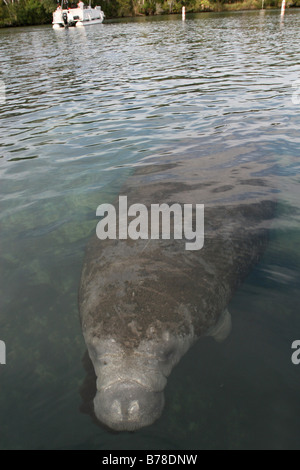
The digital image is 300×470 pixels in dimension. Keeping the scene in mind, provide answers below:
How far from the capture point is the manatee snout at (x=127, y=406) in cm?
241

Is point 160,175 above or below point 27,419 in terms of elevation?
above

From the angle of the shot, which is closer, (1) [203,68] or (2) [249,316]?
(2) [249,316]

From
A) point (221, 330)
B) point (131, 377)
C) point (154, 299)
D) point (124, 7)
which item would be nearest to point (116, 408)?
point (131, 377)

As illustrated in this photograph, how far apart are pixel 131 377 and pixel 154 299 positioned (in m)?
0.67

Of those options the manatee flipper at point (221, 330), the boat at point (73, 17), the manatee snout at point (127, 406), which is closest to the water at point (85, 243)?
the manatee flipper at point (221, 330)

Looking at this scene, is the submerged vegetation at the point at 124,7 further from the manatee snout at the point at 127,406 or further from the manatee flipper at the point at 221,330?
the manatee snout at the point at 127,406

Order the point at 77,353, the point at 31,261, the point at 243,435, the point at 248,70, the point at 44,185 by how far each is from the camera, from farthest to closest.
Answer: the point at 248,70
the point at 44,185
the point at 31,261
the point at 77,353
the point at 243,435

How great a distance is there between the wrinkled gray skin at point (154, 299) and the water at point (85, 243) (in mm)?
236

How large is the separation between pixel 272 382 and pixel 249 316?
0.73 m

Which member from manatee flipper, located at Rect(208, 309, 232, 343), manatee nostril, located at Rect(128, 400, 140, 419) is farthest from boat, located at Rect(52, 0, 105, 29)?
manatee nostril, located at Rect(128, 400, 140, 419)

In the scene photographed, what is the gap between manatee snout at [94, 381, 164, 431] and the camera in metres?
2.41

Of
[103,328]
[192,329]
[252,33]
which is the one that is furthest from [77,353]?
[252,33]

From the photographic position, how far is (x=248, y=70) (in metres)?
15.9

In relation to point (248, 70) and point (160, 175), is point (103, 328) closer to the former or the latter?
point (160, 175)
